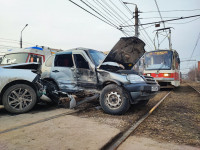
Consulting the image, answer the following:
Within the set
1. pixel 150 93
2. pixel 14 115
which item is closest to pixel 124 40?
pixel 150 93

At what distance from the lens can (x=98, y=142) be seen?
2113 millimetres

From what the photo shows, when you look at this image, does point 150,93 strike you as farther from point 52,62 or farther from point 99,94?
point 52,62

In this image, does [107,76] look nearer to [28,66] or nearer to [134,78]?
[134,78]

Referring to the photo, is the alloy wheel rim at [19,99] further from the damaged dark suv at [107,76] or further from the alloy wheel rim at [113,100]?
the alloy wheel rim at [113,100]

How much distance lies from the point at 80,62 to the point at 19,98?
187 cm

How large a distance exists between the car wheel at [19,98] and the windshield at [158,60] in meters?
8.13

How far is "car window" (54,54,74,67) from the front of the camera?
14.9 ft

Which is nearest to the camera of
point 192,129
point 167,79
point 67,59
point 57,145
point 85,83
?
point 57,145

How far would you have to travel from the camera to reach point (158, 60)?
32.5 ft

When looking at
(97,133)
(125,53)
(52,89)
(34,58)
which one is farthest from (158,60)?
(97,133)

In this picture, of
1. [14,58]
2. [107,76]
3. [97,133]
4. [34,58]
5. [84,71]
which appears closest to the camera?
[97,133]

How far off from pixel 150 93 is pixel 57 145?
2.67 meters

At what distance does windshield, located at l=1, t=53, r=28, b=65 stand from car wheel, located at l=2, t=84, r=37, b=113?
13.6 feet

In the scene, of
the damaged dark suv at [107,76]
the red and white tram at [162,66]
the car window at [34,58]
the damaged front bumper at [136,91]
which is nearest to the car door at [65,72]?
the damaged dark suv at [107,76]
